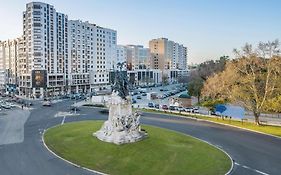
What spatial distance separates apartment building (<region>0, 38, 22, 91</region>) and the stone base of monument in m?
108


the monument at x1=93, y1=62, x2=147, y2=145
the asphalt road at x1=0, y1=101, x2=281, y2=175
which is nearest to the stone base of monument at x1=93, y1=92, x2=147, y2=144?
the monument at x1=93, y1=62, x2=147, y2=145

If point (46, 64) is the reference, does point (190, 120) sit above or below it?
below

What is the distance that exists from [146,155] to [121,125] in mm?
6303

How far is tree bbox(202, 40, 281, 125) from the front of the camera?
165 feet

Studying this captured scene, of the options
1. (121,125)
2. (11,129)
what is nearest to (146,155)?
(121,125)

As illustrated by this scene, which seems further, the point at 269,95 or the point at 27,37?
the point at 27,37

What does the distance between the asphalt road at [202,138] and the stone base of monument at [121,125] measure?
7391mm

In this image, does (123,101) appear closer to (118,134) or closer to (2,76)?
(118,134)

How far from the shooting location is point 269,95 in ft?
168

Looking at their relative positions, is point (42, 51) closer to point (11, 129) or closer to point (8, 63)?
point (8, 63)

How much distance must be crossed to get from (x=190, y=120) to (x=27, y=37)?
77.8 m

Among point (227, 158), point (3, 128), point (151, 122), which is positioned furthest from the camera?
point (151, 122)

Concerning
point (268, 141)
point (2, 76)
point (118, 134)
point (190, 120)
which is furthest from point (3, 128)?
point (2, 76)

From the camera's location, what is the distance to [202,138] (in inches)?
1626
